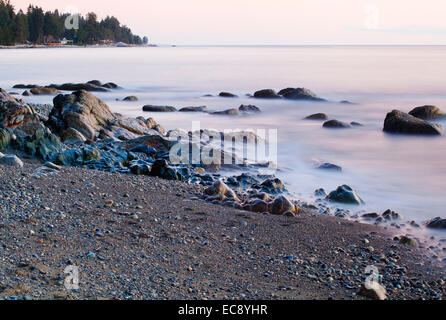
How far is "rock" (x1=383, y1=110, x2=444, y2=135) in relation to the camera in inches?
474

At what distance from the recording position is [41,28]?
Answer: 97250 mm

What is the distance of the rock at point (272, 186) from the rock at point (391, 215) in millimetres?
1489

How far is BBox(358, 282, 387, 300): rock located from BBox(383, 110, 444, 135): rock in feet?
31.0

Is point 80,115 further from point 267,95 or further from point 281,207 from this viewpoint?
point 267,95

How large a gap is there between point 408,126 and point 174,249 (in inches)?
389

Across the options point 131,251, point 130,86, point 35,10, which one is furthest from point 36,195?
point 35,10

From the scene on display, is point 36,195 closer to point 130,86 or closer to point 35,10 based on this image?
point 130,86

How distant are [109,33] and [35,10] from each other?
1326 inches

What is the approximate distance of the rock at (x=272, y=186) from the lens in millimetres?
6750

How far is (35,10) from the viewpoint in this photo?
95250mm

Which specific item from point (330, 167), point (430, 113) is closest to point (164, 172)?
point (330, 167)

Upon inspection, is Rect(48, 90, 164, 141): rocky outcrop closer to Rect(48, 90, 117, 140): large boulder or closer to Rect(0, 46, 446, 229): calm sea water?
Rect(48, 90, 117, 140): large boulder

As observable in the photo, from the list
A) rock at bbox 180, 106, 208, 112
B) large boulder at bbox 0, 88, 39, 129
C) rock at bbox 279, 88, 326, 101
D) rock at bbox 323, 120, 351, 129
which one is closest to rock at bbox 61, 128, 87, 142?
large boulder at bbox 0, 88, 39, 129

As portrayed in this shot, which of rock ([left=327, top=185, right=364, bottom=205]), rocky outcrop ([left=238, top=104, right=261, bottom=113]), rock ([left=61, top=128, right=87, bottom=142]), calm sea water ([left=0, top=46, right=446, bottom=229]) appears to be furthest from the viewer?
rocky outcrop ([left=238, top=104, right=261, bottom=113])
